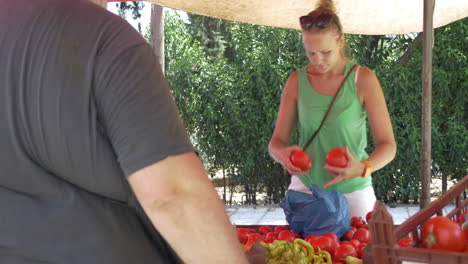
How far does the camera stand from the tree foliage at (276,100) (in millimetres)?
6523

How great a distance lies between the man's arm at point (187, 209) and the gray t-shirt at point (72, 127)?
24 mm

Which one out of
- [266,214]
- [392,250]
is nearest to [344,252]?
[392,250]

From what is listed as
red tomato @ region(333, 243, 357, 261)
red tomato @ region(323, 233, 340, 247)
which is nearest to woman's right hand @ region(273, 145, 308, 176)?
red tomato @ region(323, 233, 340, 247)

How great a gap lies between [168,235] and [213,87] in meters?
6.17

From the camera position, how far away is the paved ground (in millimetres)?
6105

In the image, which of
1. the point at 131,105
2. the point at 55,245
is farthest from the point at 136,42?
the point at 55,245

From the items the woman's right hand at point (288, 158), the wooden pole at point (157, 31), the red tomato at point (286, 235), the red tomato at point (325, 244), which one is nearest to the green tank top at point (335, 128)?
the woman's right hand at point (288, 158)

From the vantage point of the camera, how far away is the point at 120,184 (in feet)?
2.96

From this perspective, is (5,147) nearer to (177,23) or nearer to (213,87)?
(213,87)

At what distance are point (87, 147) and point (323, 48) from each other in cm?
196

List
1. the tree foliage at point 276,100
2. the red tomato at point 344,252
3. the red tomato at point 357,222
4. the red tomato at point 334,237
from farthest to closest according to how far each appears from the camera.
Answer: the tree foliage at point 276,100
the red tomato at point 357,222
the red tomato at point 334,237
the red tomato at point 344,252

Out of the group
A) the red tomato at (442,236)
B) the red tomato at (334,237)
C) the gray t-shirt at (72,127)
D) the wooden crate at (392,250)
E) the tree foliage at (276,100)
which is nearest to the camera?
the gray t-shirt at (72,127)

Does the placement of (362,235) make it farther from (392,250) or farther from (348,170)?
(392,250)

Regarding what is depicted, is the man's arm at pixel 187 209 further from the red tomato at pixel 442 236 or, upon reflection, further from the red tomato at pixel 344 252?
the red tomato at pixel 344 252
